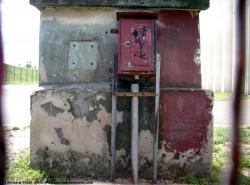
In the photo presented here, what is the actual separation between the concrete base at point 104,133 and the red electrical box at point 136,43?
0.44m

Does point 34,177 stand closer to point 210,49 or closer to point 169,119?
point 169,119

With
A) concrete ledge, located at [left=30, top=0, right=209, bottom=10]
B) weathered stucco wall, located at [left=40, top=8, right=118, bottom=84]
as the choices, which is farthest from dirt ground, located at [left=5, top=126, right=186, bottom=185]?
concrete ledge, located at [left=30, top=0, right=209, bottom=10]

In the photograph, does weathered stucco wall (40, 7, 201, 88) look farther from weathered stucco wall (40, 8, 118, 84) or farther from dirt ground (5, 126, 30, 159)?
dirt ground (5, 126, 30, 159)

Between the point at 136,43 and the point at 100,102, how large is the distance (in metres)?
0.80

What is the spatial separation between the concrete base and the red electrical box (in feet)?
1.45

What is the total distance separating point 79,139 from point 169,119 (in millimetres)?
1064

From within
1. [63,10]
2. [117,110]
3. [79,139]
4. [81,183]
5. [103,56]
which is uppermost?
[63,10]

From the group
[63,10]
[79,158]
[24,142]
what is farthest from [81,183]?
[24,142]

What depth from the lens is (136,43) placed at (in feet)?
14.5

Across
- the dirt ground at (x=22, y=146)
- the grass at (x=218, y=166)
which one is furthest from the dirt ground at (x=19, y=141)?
the grass at (x=218, y=166)

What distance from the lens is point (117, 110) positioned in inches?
185

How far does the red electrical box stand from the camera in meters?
4.36

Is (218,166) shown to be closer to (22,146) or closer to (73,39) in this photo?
(73,39)

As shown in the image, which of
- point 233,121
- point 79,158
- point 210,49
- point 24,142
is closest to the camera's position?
point 233,121
